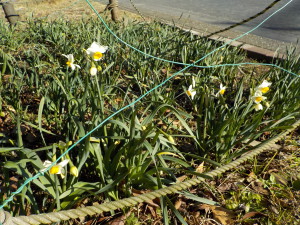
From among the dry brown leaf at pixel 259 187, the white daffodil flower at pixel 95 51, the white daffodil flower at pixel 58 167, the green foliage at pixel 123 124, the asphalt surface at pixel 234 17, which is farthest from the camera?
the asphalt surface at pixel 234 17

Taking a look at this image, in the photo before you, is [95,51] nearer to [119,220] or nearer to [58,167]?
[58,167]

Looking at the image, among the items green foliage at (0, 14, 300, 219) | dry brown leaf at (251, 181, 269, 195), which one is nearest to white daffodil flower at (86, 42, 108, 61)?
green foliage at (0, 14, 300, 219)

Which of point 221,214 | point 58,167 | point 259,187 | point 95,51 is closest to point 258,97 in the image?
point 259,187

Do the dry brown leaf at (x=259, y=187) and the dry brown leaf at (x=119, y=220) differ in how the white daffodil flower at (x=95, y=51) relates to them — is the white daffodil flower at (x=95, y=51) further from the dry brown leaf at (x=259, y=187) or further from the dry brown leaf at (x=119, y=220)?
the dry brown leaf at (x=259, y=187)

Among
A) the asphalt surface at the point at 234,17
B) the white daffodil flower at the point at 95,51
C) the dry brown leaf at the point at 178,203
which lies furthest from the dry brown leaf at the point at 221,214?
the asphalt surface at the point at 234,17

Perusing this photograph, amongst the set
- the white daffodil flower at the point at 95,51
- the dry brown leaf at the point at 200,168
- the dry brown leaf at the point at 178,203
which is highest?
the white daffodil flower at the point at 95,51

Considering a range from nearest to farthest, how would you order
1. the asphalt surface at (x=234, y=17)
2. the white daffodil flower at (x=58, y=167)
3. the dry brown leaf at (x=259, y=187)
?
1. the white daffodil flower at (x=58, y=167)
2. the dry brown leaf at (x=259, y=187)
3. the asphalt surface at (x=234, y=17)

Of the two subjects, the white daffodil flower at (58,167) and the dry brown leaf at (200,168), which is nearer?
the white daffodil flower at (58,167)

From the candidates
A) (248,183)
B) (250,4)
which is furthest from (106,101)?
(250,4)

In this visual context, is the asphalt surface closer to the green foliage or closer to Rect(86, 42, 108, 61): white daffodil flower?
the green foliage
